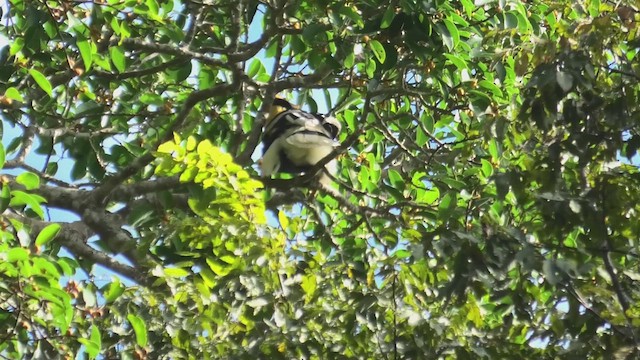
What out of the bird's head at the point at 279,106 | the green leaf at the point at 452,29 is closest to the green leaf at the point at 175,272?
the green leaf at the point at 452,29

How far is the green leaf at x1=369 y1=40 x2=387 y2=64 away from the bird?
934 mm

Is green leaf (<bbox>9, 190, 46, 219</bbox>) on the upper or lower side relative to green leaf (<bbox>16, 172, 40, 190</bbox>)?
lower

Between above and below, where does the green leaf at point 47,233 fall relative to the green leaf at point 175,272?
above

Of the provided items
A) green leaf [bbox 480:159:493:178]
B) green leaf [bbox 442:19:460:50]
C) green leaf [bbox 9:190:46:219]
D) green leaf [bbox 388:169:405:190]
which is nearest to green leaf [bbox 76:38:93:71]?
green leaf [bbox 9:190:46:219]

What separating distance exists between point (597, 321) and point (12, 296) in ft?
5.95

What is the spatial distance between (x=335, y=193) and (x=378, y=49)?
80cm

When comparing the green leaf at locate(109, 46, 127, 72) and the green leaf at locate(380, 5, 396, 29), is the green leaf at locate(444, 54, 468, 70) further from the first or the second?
the green leaf at locate(109, 46, 127, 72)

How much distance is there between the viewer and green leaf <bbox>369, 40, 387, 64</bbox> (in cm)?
393

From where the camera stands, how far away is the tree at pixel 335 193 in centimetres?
274

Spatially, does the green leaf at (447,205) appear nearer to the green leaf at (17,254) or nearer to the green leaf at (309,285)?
the green leaf at (309,285)

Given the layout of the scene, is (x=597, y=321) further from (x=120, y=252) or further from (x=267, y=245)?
(x=120, y=252)

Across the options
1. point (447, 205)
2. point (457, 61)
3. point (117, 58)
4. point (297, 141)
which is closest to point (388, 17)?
point (457, 61)

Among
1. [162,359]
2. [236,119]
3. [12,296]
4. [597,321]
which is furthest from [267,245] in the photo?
[236,119]

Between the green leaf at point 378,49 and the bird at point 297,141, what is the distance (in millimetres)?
934
